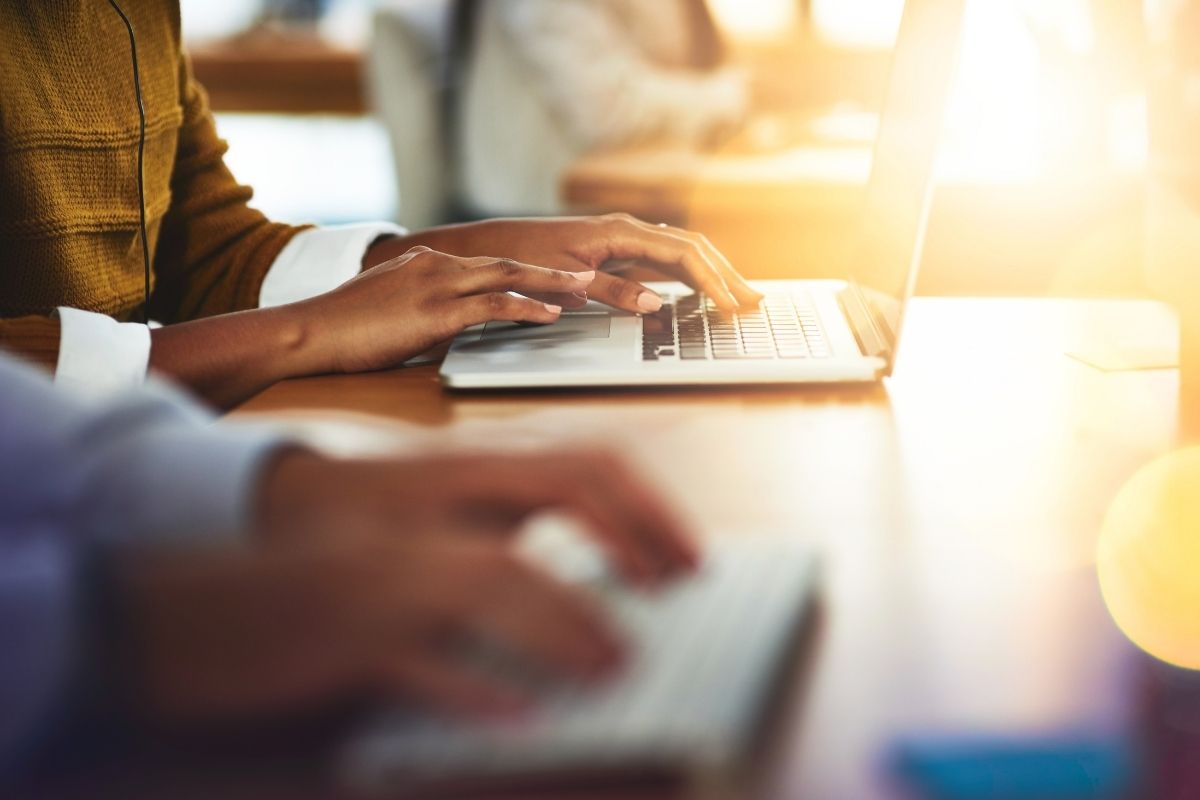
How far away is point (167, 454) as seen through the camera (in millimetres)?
413

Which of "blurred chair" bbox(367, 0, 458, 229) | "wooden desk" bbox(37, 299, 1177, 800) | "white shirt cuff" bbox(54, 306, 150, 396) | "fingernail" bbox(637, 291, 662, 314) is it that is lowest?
"blurred chair" bbox(367, 0, 458, 229)

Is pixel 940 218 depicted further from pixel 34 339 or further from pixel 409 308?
pixel 34 339

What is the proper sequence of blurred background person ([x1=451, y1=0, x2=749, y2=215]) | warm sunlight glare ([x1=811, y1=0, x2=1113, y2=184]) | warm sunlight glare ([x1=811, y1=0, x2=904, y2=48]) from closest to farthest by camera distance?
1. warm sunlight glare ([x1=811, y1=0, x2=1113, y2=184])
2. blurred background person ([x1=451, y1=0, x2=749, y2=215])
3. warm sunlight glare ([x1=811, y1=0, x2=904, y2=48])

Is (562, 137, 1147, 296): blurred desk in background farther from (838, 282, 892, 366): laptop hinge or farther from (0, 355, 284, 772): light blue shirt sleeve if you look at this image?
(0, 355, 284, 772): light blue shirt sleeve

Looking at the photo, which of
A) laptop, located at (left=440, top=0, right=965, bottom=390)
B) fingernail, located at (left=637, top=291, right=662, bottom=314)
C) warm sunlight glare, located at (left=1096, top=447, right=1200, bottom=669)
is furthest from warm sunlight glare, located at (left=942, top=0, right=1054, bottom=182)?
warm sunlight glare, located at (left=1096, top=447, right=1200, bottom=669)

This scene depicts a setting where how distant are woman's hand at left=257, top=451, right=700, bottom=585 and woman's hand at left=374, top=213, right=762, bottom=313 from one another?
0.56 metres

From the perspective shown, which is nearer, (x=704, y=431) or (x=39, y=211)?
(x=704, y=431)

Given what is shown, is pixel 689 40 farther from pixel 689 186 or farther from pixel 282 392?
pixel 282 392

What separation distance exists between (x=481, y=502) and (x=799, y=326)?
0.60 m

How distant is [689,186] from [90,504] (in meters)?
1.84

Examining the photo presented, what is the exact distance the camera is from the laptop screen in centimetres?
84

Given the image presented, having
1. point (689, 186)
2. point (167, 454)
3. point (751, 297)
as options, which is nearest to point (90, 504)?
point (167, 454)

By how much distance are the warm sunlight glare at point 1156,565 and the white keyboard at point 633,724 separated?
169 millimetres

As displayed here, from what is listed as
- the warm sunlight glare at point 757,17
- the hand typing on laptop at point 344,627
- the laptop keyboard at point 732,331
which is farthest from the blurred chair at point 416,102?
the hand typing on laptop at point 344,627
